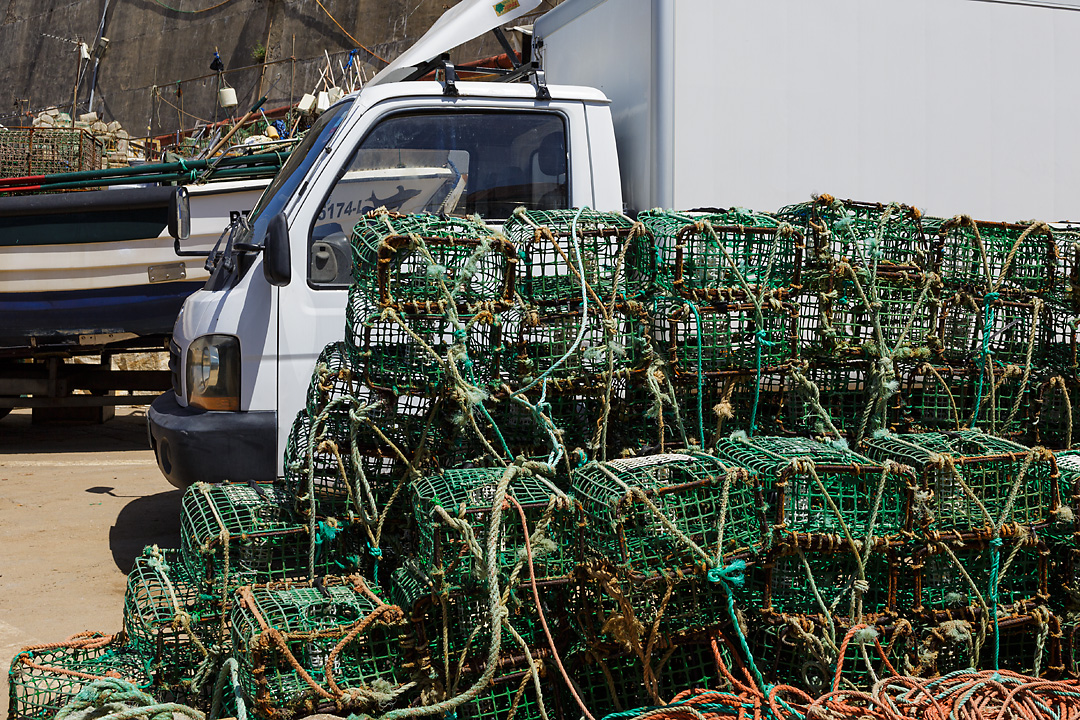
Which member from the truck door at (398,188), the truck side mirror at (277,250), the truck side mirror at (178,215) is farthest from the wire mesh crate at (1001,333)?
the truck side mirror at (178,215)

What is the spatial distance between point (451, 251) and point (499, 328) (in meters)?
Result: 0.29

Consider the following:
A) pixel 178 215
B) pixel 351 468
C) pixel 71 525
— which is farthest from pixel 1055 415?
pixel 71 525

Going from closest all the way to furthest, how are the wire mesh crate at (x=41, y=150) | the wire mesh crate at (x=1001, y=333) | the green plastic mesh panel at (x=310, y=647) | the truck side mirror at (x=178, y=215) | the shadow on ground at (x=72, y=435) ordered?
the green plastic mesh panel at (x=310, y=647) → the wire mesh crate at (x=1001, y=333) → the truck side mirror at (x=178, y=215) → the shadow on ground at (x=72, y=435) → the wire mesh crate at (x=41, y=150)

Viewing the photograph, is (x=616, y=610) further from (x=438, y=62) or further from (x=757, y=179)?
(x=438, y=62)

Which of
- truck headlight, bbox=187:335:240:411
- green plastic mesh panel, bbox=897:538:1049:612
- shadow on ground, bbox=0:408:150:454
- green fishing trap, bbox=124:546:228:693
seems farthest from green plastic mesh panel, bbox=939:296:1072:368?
shadow on ground, bbox=0:408:150:454

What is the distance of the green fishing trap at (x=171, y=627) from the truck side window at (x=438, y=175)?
1.41 metres

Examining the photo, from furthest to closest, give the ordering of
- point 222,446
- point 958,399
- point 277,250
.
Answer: point 222,446, point 277,250, point 958,399

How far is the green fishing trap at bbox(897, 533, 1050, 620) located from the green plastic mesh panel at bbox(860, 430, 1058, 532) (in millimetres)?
63

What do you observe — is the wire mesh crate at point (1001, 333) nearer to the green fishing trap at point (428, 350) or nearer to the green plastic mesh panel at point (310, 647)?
the green fishing trap at point (428, 350)

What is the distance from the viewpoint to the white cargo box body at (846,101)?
3.72 meters

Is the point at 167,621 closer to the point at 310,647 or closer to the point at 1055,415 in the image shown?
the point at 310,647

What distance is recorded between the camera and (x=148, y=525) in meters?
4.93

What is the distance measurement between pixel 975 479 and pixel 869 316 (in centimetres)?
65

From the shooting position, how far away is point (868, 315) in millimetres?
3025
